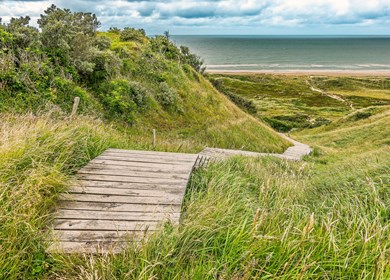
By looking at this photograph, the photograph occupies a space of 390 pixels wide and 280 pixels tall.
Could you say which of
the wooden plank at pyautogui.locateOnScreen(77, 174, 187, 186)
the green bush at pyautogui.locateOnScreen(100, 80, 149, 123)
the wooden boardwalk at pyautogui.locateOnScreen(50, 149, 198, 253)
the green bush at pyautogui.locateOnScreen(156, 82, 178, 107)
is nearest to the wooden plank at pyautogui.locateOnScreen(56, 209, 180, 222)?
the wooden boardwalk at pyautogui.locateOnScreen(50, 149, 198, 253)

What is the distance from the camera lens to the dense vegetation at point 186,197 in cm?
285

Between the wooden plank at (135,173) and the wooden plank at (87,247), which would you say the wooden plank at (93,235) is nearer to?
the wooden plank at (87,247)

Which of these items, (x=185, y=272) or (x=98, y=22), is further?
(x=98, y=22)

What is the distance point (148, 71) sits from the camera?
18.0 meters

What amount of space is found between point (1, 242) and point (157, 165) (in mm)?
3133

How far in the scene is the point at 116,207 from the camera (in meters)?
3.99

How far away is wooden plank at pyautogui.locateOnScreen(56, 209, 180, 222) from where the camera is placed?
3.68 meters

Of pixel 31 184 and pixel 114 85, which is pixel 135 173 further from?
pixel 114 85

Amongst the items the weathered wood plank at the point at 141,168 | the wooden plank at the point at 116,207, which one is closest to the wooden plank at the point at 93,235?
the wooden plank at the point at 116,207

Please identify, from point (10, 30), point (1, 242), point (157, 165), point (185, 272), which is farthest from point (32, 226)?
point (10, 30)

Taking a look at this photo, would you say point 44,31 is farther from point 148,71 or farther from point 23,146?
point 23,146

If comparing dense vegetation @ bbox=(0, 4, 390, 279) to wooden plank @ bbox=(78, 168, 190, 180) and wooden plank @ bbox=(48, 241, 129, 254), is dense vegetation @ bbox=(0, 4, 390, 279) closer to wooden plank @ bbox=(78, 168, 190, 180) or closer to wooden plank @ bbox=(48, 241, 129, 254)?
wooden plank @ bbox=(48, 241, 129, 254)

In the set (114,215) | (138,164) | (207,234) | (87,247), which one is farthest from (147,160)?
(207,234)

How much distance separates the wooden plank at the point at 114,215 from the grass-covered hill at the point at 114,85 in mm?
5725
